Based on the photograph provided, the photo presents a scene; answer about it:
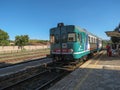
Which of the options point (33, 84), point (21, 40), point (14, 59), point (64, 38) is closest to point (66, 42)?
point (64, 38)

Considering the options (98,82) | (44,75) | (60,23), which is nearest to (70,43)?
(60,23)

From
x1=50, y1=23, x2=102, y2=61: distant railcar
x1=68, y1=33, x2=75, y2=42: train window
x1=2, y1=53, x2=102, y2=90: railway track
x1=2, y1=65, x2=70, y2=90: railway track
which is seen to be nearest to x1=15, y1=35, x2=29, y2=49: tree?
x1=2, y1=53, x2=102, y2=90: railway track

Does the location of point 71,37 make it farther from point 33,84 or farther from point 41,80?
point 33,84

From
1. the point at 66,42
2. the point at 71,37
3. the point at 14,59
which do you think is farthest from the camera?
the point at 14,59

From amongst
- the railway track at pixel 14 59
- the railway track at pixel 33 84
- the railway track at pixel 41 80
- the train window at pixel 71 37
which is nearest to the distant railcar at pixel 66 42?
the train window at pixel 71 37

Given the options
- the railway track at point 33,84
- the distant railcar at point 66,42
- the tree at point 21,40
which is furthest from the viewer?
the tree at point 21,40

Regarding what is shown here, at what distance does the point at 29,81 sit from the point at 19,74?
2135 millimetres

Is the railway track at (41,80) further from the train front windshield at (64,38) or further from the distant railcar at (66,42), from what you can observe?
the train front windshield at (64,38)

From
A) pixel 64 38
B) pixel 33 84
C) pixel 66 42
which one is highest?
pixel 64 38

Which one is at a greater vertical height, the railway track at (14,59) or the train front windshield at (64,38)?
the train front windshield at (64,38)

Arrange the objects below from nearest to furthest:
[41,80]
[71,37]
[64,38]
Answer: [41,80]
[71,37]
[64,38]

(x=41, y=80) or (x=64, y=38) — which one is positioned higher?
(x=64, y=38)

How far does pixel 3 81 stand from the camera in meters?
11.0

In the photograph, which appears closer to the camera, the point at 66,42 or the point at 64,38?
the point at 66,42
